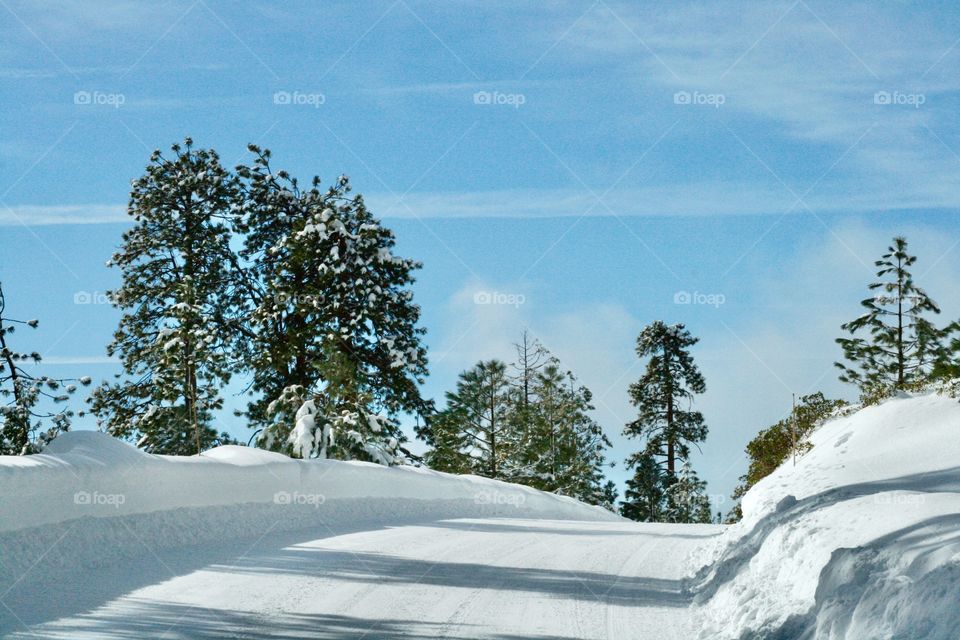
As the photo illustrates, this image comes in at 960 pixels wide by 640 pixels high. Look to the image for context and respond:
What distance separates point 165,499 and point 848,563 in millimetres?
8900

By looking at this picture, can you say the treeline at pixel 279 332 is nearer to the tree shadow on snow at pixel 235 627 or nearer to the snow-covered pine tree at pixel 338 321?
the snow-covered pine tree at pixel 338 321

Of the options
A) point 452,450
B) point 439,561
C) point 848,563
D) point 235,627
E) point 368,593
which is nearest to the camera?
point 848,563

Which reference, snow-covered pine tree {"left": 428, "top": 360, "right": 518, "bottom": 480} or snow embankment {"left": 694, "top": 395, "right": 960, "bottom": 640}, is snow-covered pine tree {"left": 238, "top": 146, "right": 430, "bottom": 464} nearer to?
snow-covered pine tree {"left": 428, "top": 360, "right": 518, "bottom": 480}

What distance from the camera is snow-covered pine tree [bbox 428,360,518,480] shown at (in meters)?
45.2

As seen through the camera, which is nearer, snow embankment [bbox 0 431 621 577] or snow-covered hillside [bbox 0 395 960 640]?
snow-covered hillside [bbox 0 395 960 640]

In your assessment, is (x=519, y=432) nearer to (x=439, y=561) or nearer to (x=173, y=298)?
(x=173, y=298)

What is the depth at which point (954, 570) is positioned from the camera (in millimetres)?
5645

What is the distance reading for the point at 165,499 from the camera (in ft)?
40.8

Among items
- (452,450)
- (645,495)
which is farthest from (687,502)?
(452,450)

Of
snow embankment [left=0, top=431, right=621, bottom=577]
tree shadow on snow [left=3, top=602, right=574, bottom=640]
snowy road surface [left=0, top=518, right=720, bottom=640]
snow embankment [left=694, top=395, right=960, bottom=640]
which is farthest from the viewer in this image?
snow embankment [left=0, top=431, right=621, bottom=577]

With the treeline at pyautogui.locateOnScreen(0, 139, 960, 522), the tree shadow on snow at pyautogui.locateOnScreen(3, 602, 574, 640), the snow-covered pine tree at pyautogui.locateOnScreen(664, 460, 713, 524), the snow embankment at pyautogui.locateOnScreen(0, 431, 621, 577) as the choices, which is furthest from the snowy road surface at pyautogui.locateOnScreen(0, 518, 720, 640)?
the snow-covered pine tree at pyautogui.locateOnScreen(664, 460, 713, 524)

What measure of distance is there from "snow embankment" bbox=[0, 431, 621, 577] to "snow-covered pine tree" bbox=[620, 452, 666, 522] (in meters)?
30.8

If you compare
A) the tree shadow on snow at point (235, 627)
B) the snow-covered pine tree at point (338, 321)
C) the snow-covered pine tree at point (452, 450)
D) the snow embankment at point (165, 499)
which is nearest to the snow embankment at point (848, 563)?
the tree shadow on snow at point (235, 627)

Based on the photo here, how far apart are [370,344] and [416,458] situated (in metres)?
4.63
